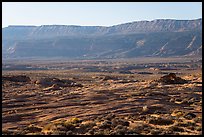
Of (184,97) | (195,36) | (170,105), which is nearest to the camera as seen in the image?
(170,105)

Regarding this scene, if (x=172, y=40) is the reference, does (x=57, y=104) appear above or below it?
below

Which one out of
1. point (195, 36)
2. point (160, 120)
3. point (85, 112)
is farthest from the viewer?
point (195, 36)

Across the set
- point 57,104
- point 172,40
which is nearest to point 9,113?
point 57,104

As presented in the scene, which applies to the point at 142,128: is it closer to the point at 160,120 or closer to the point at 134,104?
the point at 160,120

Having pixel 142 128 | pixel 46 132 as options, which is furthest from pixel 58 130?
pixel 142 128

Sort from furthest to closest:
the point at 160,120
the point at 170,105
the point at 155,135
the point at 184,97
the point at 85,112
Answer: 1. the point at 184,97
2. the point at 170,105
3. the point at 85,112
4. the point at 160,120
5. the point at 155,135

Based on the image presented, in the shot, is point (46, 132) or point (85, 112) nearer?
point (46, 132)

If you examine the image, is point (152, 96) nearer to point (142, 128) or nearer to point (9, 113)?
point (9, 113)

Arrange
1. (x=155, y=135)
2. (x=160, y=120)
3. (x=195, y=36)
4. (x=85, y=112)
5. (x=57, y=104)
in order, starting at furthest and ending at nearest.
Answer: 1. (x=195, y=36)
2. (x=57, y=104)
3. (x=85, y=112)
4. (x=160, y=120)
5. (x=155, y=135)

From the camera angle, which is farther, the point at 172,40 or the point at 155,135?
the point at 172,40
